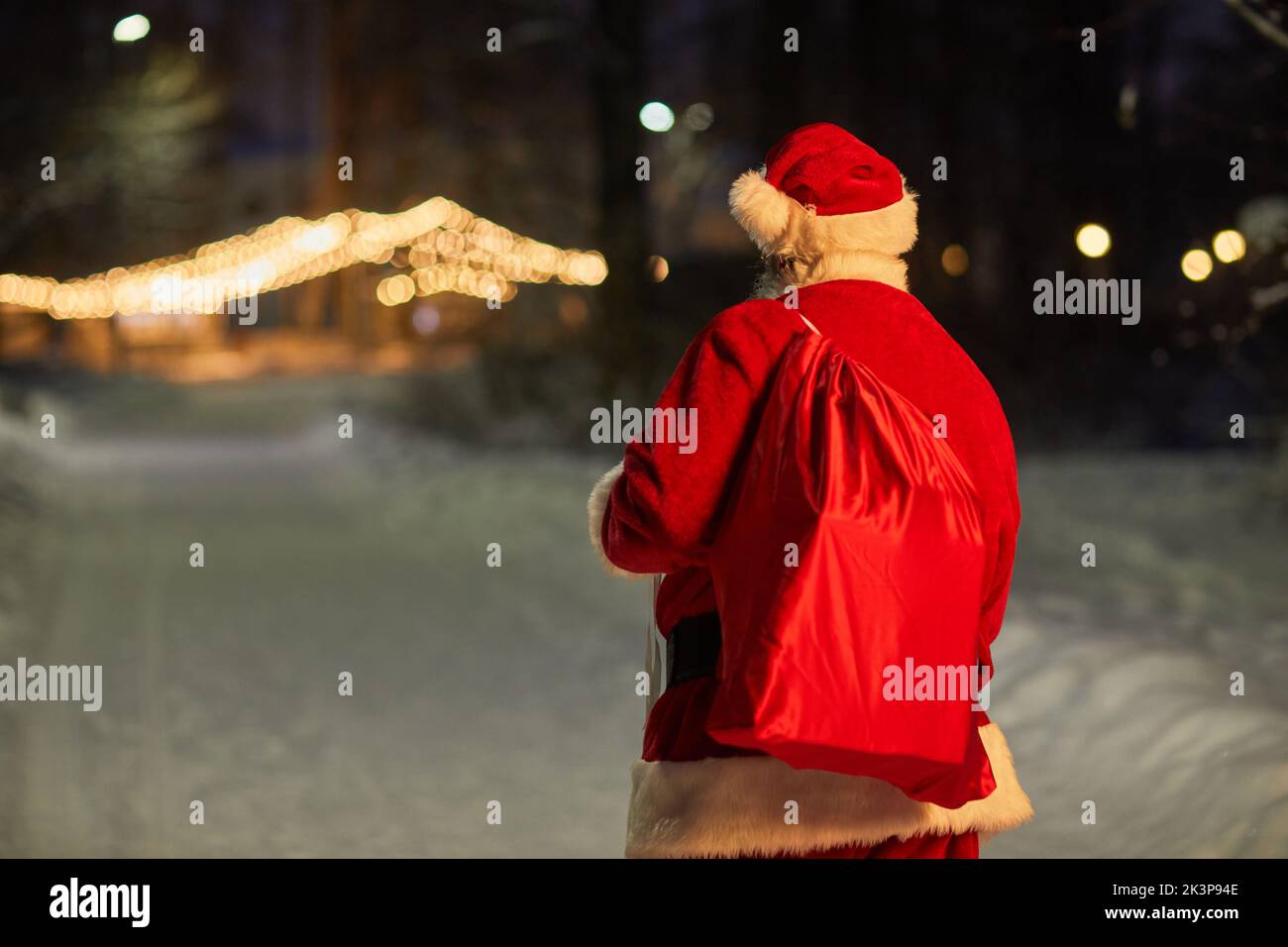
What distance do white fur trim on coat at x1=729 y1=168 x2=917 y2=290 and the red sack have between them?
0.37m

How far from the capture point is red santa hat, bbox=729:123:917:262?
3008 mm

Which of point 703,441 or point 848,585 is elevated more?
point 703,441

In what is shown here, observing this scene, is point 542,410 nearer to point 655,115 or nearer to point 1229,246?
point 655,115

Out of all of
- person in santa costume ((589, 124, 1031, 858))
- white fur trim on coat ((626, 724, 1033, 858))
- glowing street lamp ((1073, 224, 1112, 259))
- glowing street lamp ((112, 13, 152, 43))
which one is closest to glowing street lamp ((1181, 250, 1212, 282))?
glowing street lamp ((1073, 224, 1112, 259))

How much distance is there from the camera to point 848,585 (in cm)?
259

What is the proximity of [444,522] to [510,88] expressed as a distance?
497 inches

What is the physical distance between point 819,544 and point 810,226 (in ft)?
2.54

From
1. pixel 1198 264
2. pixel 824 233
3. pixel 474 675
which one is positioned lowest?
pixel 474 675

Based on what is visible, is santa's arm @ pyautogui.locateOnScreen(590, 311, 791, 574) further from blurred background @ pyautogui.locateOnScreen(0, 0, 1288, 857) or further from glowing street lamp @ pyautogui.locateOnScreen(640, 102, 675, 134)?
glowing street lamp @ pyautogui.locateOnScreen(640, 102, 675, 134)

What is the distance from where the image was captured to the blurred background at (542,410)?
235 inches

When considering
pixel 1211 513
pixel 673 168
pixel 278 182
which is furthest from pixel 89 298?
pixel 278 182

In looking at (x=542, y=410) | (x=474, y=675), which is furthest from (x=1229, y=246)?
(x=542, y=410)

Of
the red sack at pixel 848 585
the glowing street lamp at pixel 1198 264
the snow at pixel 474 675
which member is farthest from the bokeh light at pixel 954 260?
the red sack at pixel 848 585

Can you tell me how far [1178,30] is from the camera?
1581 cm
